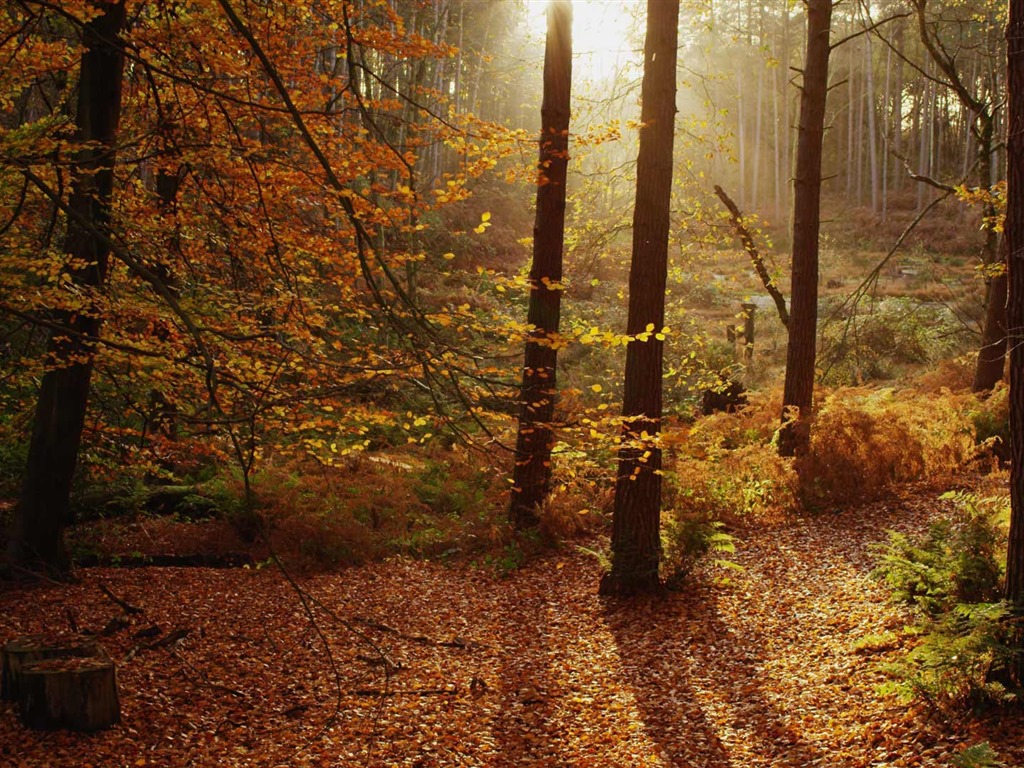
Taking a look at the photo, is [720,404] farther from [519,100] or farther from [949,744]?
[519,100]

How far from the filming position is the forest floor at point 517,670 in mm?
5223

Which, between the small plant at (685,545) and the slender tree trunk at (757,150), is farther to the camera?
the slender tree trunk at (757,150)

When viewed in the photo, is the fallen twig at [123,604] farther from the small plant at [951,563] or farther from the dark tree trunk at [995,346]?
the dark tree trunk at [995,346]

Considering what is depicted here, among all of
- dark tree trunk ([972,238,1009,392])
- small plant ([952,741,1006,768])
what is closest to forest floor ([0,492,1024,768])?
small plant ([952,741,1006,768])

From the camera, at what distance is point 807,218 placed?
11477 millimetres

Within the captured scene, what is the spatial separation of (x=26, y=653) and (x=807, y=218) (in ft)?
35.0

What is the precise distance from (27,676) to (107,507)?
5.81 metres

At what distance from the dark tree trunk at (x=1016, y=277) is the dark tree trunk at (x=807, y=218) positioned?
6.32 meters

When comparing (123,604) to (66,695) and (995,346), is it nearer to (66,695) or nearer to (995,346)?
(66,695)

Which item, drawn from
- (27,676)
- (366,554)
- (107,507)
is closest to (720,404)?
(366,554)

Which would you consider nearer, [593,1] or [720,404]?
[593,1]

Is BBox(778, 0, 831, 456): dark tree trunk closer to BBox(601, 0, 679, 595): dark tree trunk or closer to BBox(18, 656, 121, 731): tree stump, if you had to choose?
BBox(601, 0, 679, 595): dark tree trunk

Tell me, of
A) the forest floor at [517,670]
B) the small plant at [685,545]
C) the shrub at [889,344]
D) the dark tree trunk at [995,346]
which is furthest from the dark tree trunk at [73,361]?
the shrub at [889,344]

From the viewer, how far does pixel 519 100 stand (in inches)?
1836
